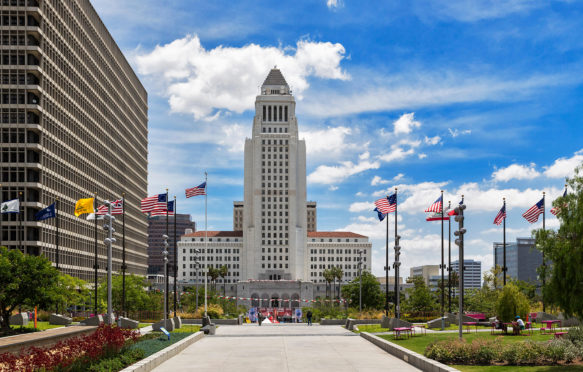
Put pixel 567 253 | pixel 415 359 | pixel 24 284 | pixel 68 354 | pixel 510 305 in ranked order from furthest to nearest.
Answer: pixel 24 284 → pixel 510 305 → pixel 415 359 → pixel 567 253 → pixel 68 354

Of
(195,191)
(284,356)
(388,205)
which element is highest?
(195,191)

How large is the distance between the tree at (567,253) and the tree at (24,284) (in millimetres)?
34537

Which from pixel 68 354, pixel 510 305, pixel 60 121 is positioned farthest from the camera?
pixel 60 121

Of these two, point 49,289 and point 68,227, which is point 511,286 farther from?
point 68,227

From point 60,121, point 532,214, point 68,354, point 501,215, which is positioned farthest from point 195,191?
point 60,121

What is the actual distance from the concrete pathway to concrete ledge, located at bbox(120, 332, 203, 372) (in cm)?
30

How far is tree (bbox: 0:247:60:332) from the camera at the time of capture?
4769cm

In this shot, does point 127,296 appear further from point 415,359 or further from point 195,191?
point 415,359

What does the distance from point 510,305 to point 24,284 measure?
33.3 m

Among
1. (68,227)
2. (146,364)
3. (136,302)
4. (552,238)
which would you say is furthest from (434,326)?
(68,227)

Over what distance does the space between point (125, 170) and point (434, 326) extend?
9876 centimetres

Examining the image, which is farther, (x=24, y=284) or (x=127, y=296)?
(x=127, y=296)

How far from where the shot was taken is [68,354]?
23516 mm

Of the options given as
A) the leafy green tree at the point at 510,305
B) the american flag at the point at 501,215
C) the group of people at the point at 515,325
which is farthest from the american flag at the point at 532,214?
the group of people at the point at 515,325
